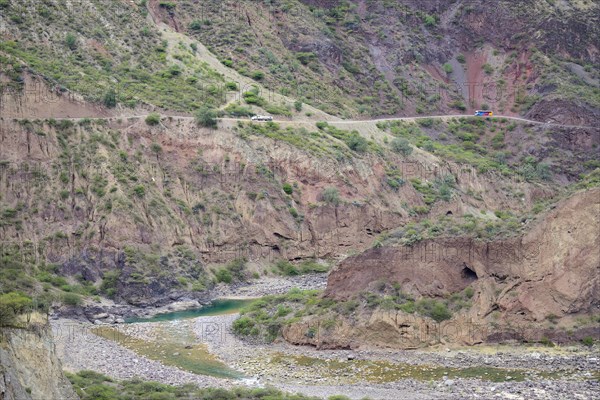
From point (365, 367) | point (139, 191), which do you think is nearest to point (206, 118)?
point (139, 191)

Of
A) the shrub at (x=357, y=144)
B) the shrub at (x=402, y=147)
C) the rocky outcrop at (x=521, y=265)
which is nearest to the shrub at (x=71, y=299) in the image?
the rocky outcrop at (x=521, y=265)

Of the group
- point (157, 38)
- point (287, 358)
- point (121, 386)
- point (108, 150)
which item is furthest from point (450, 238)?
point (157, 38)

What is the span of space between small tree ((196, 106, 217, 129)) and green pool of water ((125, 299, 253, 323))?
20.1 meters

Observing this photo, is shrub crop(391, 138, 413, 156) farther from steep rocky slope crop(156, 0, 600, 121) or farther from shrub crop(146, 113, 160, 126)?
shrub crop(146, 113, 160, 126)

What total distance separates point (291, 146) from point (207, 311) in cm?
2556

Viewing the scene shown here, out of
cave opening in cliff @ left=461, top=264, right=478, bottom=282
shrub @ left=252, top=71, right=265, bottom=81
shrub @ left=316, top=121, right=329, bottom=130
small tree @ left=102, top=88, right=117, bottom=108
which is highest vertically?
shrub @ left=252, top=71, right=265, bottom=81

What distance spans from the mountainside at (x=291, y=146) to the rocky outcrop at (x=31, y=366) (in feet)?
82.3

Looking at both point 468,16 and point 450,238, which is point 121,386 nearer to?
point 450,238

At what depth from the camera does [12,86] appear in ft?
366

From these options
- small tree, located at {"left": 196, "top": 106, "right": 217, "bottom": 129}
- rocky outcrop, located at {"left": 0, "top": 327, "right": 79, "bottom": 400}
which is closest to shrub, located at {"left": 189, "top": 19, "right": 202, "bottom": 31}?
small tree, located at {"left": 196, "top": 106, "right": 217, "bottom": 129}

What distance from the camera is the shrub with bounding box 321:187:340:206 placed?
11931 cm

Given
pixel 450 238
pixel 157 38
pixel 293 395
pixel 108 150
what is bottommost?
pixel 293 395

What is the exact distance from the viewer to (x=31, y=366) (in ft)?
186

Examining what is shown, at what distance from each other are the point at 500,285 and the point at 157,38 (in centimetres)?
6004
